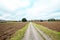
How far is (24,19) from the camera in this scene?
199125mm
